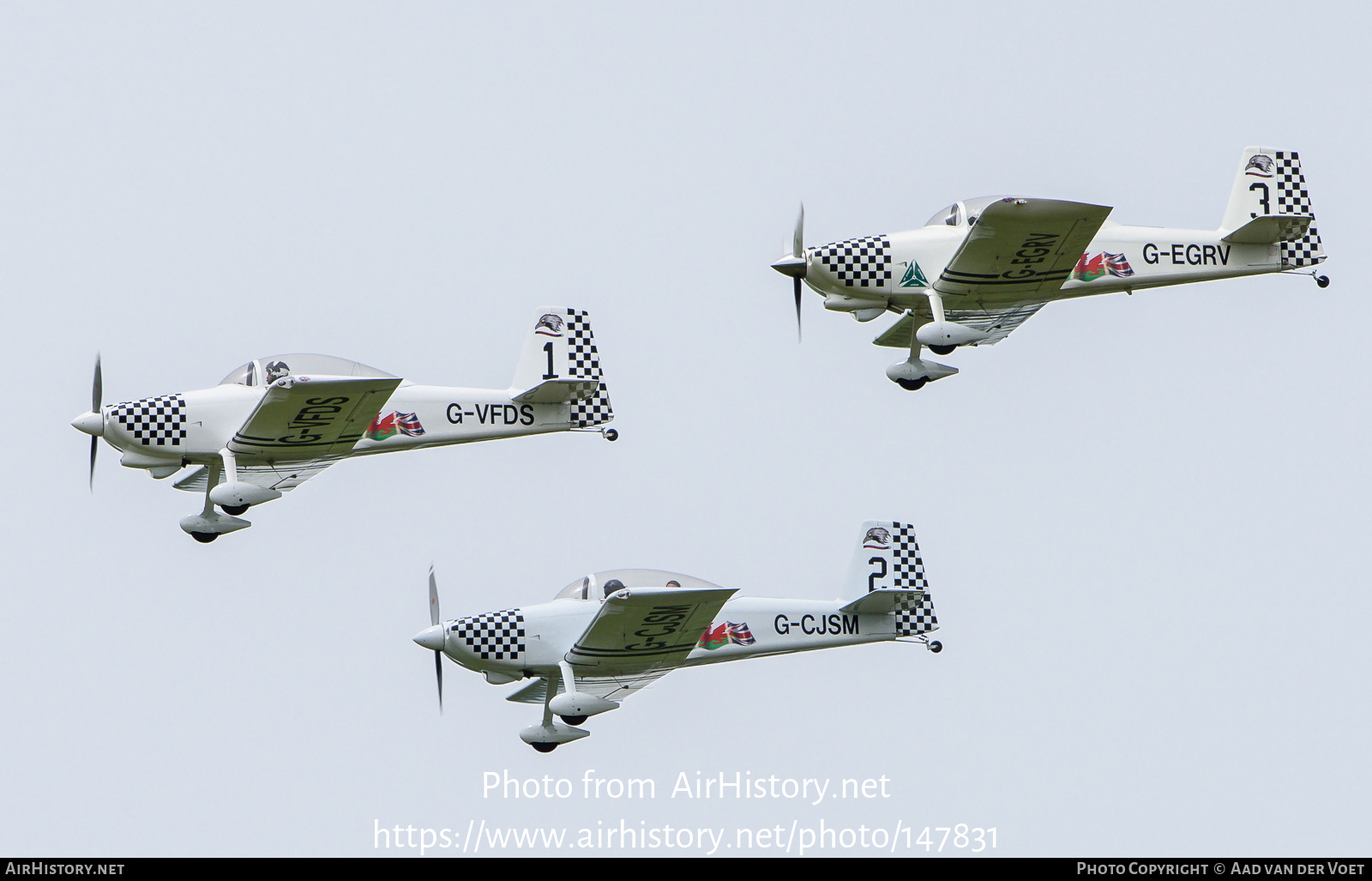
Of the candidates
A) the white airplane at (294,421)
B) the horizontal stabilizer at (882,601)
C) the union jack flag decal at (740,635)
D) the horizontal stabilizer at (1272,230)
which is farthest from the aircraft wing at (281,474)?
the horizontal stabilizer at (1272,230)

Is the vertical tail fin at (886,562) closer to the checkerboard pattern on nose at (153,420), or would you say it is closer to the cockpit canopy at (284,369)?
the cockpit canopy at (284,369)

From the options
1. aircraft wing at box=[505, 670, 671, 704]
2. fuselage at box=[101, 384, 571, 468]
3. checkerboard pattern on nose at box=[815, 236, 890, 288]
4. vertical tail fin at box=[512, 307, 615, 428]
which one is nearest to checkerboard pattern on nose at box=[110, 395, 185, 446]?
fuselage at box=[101, 384, 571, 468]

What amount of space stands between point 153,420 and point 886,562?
9643 millimetres

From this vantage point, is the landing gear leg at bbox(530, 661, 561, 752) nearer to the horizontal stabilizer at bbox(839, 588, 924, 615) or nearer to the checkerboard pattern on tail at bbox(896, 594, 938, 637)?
the horizontal stabilizer at bbox(839, 588, 924, 615)

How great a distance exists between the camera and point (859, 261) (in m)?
30.1

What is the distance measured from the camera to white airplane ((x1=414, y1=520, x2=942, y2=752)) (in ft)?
96.8

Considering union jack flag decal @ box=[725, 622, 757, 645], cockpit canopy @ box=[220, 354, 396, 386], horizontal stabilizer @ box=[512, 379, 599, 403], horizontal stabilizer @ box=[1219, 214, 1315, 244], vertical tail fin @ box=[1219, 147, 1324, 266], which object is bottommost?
union jack flag decal @ box=[725, 622, 757, 645]

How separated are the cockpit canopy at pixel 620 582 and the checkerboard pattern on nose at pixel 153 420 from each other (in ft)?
16.5

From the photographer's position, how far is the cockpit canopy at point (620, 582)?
3030 centimetres

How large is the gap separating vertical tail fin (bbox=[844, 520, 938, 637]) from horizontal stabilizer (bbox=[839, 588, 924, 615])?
12.6 inches

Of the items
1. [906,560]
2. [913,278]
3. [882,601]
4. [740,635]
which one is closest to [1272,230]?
[913,278]

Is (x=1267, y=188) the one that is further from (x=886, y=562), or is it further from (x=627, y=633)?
(x=627, y=633)

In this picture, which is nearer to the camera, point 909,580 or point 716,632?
point 716,632
